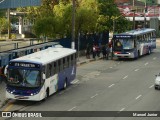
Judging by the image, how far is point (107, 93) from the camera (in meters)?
31.9

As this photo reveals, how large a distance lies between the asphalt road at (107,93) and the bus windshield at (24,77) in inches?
47.6

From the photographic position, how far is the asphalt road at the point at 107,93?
2705 centimetres

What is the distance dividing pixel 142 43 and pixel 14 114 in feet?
105

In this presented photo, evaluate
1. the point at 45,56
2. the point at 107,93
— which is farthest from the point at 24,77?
the point at 107,93

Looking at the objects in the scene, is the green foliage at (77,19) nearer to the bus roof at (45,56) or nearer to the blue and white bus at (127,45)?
the blue and white bus at (127,45)

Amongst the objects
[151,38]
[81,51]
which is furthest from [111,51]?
[151,38]

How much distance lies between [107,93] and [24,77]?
634cm

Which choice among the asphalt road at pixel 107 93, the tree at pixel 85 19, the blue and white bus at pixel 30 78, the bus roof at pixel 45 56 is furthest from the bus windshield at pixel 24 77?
the tree at pixel 85 19

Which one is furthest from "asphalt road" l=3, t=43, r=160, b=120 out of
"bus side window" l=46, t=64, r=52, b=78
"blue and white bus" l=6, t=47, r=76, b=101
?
"bus side window" l=46, t=64, r=52, b=78

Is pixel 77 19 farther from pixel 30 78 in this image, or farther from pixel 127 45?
pixel 30 78

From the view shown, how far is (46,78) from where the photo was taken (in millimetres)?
28922

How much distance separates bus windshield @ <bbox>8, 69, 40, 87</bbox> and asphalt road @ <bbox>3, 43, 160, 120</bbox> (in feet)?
3.96

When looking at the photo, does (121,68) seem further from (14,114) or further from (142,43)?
(14,114)

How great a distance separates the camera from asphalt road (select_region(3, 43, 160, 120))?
88.7ft
